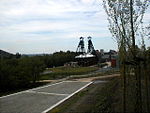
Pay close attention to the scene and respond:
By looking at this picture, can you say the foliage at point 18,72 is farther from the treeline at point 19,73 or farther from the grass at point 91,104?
the grass at point 91,104

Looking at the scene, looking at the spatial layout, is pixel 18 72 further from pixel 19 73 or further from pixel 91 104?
pixel 91 104

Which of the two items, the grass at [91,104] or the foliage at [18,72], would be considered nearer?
the grass at [91,104]

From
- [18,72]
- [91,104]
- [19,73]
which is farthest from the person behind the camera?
[18,72]

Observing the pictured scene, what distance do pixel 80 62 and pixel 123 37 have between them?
5438 cm

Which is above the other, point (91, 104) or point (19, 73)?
point (19, 73)

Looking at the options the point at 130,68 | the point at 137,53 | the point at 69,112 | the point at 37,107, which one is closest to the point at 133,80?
the point at 130,68

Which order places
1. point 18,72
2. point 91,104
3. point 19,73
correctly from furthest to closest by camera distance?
point 18,72, point 19,73, point 91,104

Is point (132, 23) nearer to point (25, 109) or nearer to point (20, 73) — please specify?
point (25, 109)

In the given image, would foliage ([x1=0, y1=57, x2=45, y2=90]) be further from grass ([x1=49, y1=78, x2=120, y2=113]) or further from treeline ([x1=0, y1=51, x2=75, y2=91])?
grass ([x1=49, y1=78, x2=120, y2=113])

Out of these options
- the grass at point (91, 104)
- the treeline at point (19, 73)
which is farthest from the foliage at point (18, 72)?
the grass at point (91, 104)

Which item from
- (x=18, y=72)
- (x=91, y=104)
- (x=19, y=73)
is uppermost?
(x=18, y=72)

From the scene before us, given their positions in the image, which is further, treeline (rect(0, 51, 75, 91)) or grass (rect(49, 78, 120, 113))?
treeline (rect(0, 51, 75, 91))

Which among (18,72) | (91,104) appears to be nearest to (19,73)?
(18,72)

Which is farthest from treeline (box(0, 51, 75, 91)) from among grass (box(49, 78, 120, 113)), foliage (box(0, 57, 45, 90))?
grass (box(49, 78, 120, 113))
